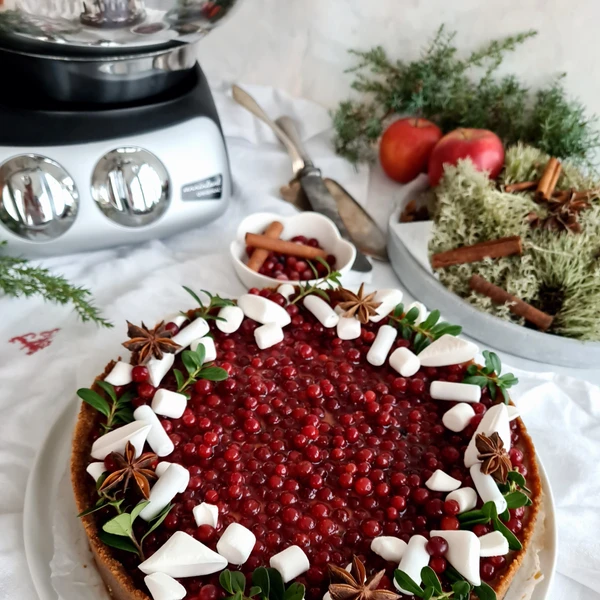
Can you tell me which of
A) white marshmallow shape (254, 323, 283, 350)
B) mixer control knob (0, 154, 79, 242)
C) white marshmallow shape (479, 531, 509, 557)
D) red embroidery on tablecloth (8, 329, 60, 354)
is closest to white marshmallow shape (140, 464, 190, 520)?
white marshmallow shape (254, 323, 283, 350)

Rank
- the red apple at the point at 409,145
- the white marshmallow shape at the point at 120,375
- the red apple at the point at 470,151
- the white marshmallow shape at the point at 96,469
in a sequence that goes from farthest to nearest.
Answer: the red apple at the point at 409,145, the red apple at the point at 470,151, the white marshmallow shape at the point at 120,375, the white marshmallow shape at the point at 96,469

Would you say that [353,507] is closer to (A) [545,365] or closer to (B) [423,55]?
(A) [545,365]

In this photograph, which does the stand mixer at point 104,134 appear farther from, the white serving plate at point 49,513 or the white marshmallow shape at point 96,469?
the white marshmallow shape at point 96,469

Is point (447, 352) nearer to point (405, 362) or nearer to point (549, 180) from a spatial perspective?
point (405, 362)

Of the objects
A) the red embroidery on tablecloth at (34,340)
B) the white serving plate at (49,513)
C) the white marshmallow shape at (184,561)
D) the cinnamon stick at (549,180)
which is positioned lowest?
the red embroidery on tablecloth at (34,340)

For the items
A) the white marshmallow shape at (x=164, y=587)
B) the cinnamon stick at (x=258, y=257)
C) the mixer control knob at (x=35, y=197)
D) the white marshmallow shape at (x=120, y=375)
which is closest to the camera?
the white marshmallow shape at (x=164, y=587)

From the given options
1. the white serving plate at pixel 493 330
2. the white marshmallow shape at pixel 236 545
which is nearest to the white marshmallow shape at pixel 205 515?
the white marshmallow shape at pixel 236 545

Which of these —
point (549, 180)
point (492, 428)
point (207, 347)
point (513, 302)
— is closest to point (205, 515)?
point (207, 347)
